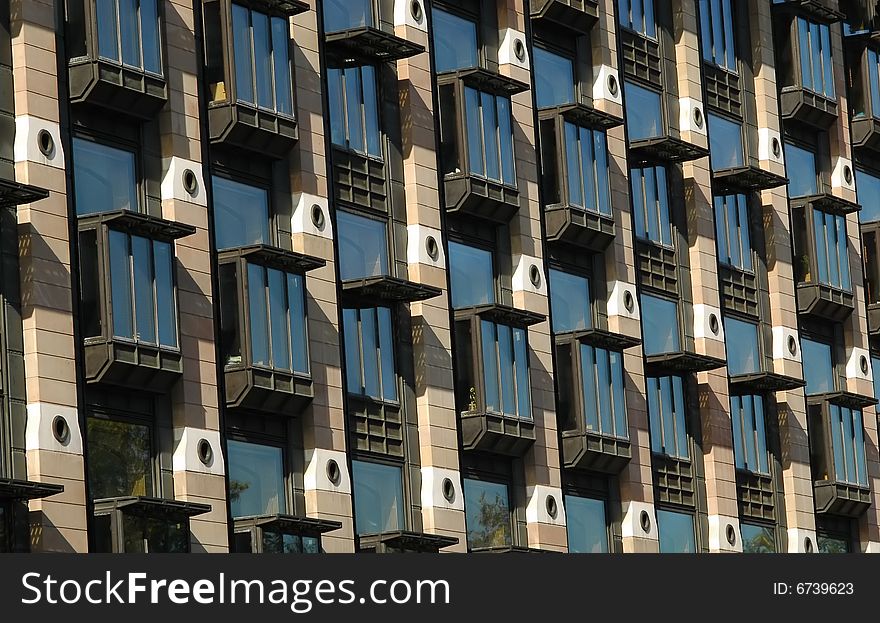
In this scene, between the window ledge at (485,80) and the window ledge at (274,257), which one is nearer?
the window ledge at (274,257)

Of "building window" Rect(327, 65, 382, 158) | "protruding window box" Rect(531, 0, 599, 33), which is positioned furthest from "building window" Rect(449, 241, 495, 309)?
"protruding window box" Rect(531, 0, 599, 33)

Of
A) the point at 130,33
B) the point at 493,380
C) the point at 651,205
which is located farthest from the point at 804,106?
the point at 130,33

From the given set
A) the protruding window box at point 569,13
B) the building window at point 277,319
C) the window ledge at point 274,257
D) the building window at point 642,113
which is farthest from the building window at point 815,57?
the building window at point 277,319

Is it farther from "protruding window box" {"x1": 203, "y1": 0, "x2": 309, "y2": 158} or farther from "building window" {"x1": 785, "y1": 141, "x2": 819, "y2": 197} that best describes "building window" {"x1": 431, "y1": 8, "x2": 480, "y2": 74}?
"building window" {"x1": 785, "y1": 141, "x2": 819, "y2": 197}

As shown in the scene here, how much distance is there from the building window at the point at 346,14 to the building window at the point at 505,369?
27.6 ft

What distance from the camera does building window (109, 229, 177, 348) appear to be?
1796 inches

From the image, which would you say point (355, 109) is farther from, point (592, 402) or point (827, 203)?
point (827, 203)

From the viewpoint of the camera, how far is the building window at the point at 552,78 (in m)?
61.1

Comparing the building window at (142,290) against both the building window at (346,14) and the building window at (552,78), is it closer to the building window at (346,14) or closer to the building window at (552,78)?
the building window at (346,14)

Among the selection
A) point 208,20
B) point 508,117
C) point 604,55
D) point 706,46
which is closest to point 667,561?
point 208,20

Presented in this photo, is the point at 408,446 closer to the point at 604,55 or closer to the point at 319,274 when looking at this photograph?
the point at 319,274

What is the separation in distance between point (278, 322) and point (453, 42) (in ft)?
40.3

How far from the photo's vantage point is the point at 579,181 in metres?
60.0

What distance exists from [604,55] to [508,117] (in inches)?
239
